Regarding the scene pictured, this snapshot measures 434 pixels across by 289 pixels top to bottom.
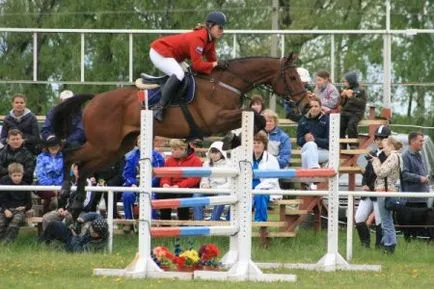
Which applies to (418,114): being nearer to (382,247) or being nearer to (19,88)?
(19,88)

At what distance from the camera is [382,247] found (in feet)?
48.2

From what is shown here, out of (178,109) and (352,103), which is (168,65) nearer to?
(178,109)

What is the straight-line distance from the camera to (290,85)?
1340 cm

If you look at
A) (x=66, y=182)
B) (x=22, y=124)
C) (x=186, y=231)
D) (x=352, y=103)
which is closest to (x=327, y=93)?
(x=352, y=103)

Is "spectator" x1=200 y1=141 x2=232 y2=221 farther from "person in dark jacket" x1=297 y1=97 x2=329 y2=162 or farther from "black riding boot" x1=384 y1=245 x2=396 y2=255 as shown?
"black riding boot" x1=384 y1=245 x2=396 y2=255

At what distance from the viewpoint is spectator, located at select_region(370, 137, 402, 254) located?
14398 millimetres

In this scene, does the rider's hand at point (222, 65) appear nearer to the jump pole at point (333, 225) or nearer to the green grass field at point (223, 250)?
the jump pole at point (333, 225)

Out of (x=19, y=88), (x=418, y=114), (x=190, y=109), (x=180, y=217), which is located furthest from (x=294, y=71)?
(x=418, y=114)

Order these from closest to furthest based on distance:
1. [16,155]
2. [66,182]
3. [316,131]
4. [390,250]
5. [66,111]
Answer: [66,182] → [66,111] → [390,250] → [16,155] → [316,131]

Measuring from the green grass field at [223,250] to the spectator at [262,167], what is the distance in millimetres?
478

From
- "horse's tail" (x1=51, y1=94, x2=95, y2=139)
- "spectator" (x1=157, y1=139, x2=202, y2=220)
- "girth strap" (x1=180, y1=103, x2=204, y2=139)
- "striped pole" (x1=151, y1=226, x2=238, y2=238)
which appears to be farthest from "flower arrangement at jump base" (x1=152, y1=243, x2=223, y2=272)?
"spectator" (x1=157, y1=139, x2=202, y2=220)

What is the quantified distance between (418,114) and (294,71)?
1955cm

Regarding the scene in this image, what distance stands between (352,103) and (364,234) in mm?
2530

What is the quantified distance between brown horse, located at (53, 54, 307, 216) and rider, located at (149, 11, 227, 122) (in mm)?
162
